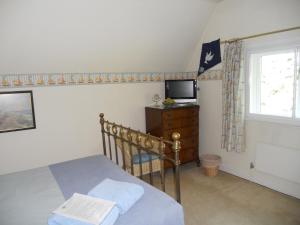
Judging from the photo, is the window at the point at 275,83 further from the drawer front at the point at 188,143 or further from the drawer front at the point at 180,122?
the drawer front at the point at 188,143

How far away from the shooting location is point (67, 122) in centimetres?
351

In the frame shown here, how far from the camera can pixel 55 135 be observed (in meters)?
3.44

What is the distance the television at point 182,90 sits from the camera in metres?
4.07

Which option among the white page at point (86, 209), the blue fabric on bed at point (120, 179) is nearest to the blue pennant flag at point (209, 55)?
the blue fabric on bed at point (120, 179)

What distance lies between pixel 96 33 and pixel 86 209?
2.34 metres

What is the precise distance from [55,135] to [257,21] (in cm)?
331

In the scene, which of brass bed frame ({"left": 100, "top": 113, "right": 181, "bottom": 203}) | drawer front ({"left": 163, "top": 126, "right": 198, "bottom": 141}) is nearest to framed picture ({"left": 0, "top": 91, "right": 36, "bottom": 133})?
brass bed frame ({"left": 100, "top": 113, "right": 181, "bottom": 203})

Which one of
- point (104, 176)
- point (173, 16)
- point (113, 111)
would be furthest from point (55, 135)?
point (173, 16)

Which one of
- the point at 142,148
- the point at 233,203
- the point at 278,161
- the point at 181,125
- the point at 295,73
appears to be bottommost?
the point at 233,203

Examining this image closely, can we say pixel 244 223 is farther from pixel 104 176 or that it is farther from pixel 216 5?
pixel 216 5

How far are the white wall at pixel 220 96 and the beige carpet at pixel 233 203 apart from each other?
0.20 m

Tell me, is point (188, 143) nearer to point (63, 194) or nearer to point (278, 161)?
point (278, 161)

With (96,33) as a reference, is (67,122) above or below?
below

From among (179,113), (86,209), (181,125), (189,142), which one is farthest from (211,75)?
(86,209)
